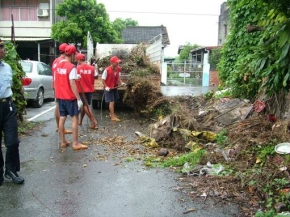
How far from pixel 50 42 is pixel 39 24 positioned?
256 centimetres

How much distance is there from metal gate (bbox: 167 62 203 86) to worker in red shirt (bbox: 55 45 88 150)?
16975mm

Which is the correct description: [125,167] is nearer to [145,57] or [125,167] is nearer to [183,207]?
[183,207]

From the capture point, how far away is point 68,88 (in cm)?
612

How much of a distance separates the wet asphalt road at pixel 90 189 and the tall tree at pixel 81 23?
1649 cm

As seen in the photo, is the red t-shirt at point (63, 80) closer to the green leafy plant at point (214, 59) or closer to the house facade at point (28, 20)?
the green leafy plant at point (214, 59)

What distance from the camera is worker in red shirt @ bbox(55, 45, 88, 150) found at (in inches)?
237

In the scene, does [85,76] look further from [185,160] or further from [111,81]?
[185,160]

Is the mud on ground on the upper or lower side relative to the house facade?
lower

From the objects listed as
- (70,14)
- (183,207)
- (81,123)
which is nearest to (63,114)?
(81,123)

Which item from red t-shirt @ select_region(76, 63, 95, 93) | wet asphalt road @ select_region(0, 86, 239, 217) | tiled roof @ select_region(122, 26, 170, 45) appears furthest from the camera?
tiled roof @ select_region(122, 26, 170, 45)

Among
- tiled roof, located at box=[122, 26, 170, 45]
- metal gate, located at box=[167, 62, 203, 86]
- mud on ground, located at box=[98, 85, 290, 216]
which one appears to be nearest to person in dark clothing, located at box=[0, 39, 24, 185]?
mud on ground, located at box=[98, 85, 290, 216]

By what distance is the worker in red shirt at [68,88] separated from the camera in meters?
6.02

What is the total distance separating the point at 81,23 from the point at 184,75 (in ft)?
25.7

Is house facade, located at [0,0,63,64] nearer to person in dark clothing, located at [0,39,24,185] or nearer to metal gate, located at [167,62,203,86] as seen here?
metal gate, located at [167,62,203,86]
